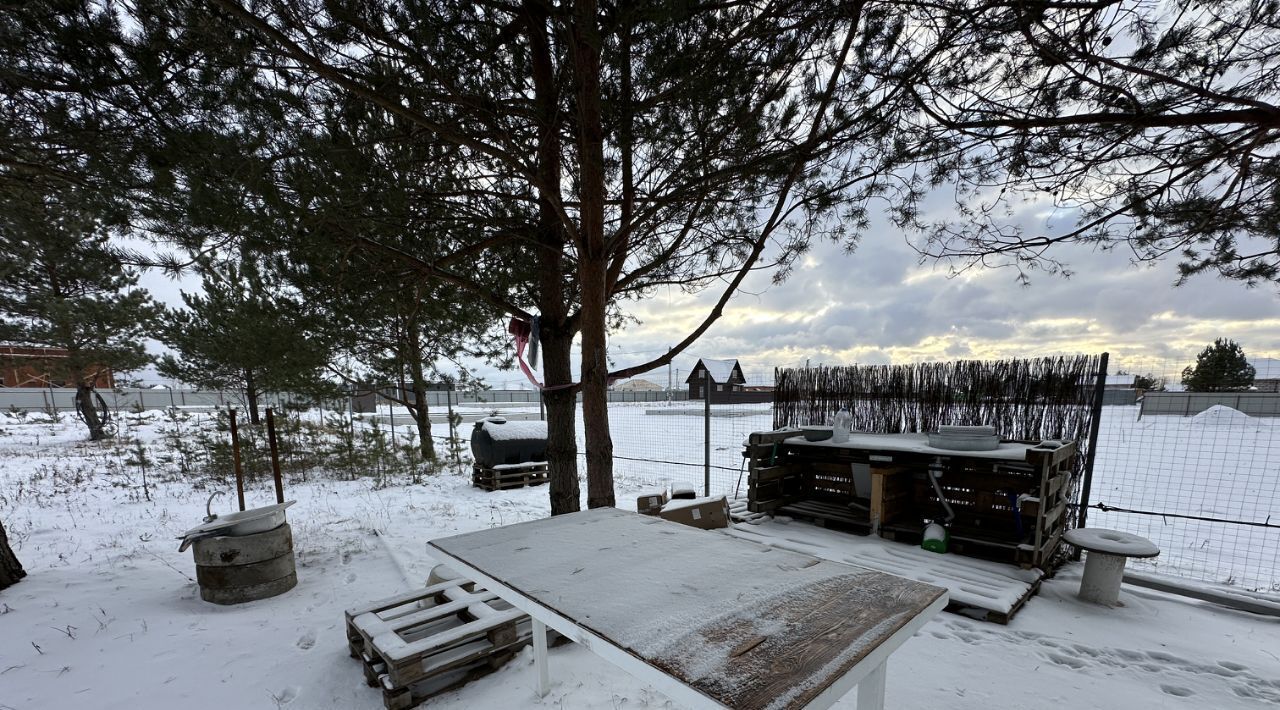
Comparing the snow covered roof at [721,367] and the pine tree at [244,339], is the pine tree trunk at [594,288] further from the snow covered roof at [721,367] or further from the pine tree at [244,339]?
the snow covered roof at [721,367]

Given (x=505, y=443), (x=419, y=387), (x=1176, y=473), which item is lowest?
(x=1176, y=473)

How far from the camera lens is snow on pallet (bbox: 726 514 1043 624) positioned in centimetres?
297

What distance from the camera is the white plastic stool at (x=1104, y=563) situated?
2.98 metres

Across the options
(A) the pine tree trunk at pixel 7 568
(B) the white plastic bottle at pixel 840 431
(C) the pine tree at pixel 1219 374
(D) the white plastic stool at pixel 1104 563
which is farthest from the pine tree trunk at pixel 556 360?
(C) the pine tree at pixel 1219 374

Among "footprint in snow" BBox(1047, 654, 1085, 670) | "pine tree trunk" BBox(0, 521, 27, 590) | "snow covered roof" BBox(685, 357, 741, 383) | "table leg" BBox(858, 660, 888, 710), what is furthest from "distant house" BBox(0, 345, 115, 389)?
"snow covered roof" BBox(685, 357, 741, 383)

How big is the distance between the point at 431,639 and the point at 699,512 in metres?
2.45

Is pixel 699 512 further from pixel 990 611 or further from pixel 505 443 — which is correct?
pixel 505 443

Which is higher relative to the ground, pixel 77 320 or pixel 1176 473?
pixel 77 320

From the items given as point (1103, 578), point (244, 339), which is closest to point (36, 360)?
point (244, 339)

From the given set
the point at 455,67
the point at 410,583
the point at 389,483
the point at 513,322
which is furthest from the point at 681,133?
the point at 389,483

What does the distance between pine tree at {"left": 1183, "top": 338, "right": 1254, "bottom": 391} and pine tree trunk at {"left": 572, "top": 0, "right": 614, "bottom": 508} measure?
6450 mm

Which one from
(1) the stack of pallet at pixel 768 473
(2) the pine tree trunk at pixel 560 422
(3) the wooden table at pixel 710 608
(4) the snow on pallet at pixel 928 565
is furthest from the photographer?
(1) the stack of pallet at pixel 768 473

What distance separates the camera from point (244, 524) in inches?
126

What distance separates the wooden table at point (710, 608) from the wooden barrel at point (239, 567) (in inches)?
84.9
